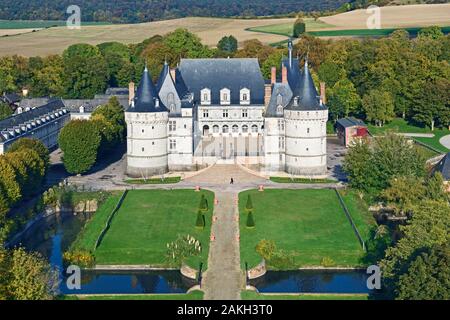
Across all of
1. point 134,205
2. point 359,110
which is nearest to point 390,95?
point 359,110

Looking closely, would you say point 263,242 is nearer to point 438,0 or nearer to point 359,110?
point 359,110

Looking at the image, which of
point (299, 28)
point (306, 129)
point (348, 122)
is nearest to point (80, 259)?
point (306, 129)

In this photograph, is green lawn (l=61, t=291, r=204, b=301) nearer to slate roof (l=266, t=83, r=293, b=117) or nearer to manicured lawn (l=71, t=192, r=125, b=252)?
manicured lawn (l=71, t=192, r=125, b=252)

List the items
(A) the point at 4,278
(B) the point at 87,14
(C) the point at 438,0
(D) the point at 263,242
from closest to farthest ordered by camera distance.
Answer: (A) the point at 4,278
(D) the point at 263,242
(C) the point at 438,0
(B) the point at 87,14

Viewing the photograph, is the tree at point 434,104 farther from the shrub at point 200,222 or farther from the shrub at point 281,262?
the shrub at point 281,262

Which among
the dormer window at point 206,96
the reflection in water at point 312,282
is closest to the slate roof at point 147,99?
the dormer window at point 206,96

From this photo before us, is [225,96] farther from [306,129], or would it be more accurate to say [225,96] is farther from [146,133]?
[306,129]
